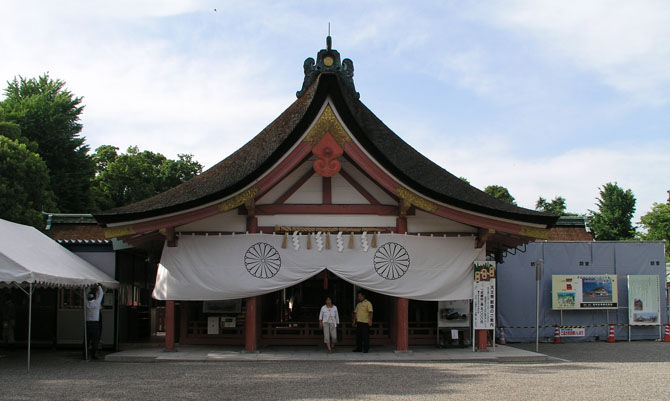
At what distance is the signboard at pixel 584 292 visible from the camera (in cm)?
2117

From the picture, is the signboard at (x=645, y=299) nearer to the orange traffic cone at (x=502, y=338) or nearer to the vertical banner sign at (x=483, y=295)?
the orange traffic cone at (x=502, y=338)

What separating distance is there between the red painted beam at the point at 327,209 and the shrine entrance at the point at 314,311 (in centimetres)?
255

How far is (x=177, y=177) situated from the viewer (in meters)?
57.3

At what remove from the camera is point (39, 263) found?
47.2 ft

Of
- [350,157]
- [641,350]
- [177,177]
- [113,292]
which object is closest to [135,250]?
[113,292]

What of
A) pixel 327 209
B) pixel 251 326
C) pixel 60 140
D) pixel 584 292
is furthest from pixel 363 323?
pixel 60 140

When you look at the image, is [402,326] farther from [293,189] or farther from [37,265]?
[37,265]

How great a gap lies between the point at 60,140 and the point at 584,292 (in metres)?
33.8

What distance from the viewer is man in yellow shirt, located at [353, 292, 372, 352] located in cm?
1689

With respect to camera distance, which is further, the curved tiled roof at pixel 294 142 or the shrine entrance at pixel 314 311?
the shrine entrance at pixel 314 311

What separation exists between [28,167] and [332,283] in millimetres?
17963

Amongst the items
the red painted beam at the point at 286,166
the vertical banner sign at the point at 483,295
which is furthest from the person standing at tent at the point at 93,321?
the vertical banner sign at the point at 483,295

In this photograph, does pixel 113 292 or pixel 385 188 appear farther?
pixel 113 292

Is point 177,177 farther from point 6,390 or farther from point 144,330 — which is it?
point 6,390
